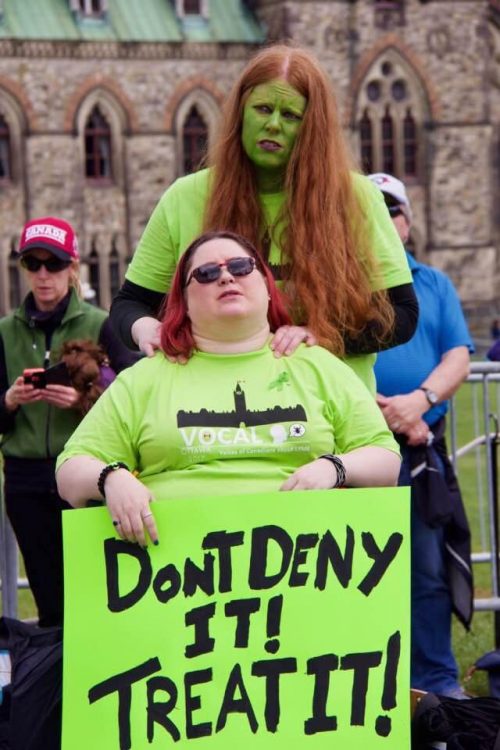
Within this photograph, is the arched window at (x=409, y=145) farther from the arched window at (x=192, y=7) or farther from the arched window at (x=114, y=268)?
the arched window at (x=114, y=268)

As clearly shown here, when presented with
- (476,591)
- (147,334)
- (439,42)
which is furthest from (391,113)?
(147,334)

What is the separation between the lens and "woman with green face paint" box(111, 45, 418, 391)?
452 cm

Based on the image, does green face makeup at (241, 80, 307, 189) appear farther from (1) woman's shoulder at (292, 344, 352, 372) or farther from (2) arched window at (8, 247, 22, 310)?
(2) arched window at (8, 247, 22, 310)

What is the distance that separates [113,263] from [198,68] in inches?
203

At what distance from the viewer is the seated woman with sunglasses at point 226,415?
4.19 meters

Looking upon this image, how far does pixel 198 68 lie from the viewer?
38.4m

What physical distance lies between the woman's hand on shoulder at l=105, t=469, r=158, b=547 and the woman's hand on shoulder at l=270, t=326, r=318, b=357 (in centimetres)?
56

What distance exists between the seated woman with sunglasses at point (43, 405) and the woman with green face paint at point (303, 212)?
4.23ft

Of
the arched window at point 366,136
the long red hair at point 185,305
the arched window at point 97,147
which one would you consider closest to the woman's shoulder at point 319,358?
the long red hair at point 185,305

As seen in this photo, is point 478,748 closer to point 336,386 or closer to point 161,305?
point 336,386

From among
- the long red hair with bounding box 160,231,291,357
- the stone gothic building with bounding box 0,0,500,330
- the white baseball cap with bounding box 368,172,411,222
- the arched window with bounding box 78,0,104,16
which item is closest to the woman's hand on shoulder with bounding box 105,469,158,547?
the long red hair with bounding box 160,231,291,357

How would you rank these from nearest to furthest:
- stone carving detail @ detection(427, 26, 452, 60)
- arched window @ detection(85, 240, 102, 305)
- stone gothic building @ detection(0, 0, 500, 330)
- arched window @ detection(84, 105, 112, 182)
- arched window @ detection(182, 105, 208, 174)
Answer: stone gothic building @ detection(0, 0, 500, 330), arched window @ detection(85, 240, 102, 305), arched window @ detection(84, 105, 112, 182), arched window @ detection(182, 105, 208, 174), stone carving detail @ detection(427, 26, 452, 60)

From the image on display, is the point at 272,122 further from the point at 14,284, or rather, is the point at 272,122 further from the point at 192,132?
the point at 192,132

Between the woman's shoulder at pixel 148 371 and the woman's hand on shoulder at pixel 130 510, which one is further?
the woman's shoulder at pixel 148 371
